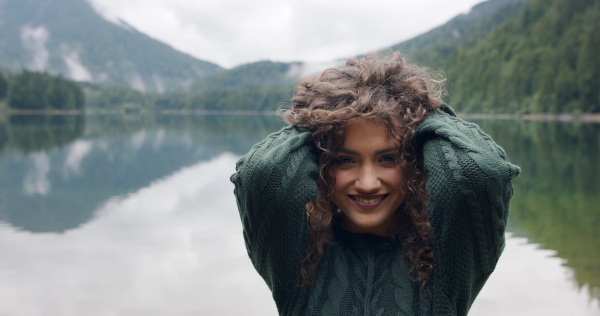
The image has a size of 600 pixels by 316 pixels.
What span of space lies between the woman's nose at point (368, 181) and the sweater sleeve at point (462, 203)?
0.24 metres

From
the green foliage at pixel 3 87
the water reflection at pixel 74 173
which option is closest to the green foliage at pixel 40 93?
the green foliage at pixel 3 87

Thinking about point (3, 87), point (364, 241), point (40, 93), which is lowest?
point (364, 241)

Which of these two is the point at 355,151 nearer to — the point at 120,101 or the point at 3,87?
the point at 3,87

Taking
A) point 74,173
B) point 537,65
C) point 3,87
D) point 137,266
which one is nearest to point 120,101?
point 3,87

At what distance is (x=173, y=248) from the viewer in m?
9.36

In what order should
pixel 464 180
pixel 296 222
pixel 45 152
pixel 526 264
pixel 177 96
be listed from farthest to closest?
pixel 177 96
pixel 45 152
pixel 526 264
pixel 296 222
pixel 464 180

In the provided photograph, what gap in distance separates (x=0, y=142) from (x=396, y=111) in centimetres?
3386

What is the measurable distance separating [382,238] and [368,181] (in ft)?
0.96

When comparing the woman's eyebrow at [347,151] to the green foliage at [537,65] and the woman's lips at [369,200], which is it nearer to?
the woman's lips at [369,200]

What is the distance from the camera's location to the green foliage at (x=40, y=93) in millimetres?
115381

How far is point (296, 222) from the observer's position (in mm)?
2104

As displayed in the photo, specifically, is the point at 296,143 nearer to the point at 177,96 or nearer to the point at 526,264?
the point at 526,264

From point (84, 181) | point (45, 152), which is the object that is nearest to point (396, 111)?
point (84, 181)

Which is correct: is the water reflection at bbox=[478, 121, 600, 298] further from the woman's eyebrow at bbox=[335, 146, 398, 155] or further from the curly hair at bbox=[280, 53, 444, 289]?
the woman's eyebrow at bbox=[335, 146, 398, 155]
